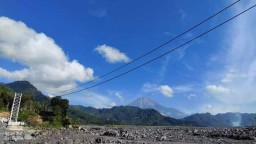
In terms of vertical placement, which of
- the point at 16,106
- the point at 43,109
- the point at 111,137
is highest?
the point at 43,109

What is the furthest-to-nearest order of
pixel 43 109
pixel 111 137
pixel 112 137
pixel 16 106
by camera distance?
pixel 43 109 → pixel 16 106 → pixel 112 137 → pixel 111 137

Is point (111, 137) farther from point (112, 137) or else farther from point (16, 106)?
point (16, 106)

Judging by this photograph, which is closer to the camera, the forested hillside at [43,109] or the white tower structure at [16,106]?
the white tower structure at [16,106]

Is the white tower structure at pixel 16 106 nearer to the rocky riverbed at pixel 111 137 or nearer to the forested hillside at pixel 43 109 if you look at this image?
the rocky riverbed at pixel 111 137

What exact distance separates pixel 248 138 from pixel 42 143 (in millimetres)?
31284

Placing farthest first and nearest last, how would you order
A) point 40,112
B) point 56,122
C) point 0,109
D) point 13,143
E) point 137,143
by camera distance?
1. point 40,112
2. point 0,109
3. point 56,122
4. point 137,143
5. point 13,143

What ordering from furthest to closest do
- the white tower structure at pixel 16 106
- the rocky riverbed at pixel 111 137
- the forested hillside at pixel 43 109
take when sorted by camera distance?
the forested hillside at pixel 43 109, the white tower structure at pixel 16 106, the rocky riverbed at pixel 111 137

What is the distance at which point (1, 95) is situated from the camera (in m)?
114

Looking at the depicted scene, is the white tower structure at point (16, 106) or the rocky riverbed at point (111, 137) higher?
the white tower structure at point (16, 106)

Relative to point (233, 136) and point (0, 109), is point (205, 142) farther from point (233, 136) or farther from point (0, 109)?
point (0, 109)

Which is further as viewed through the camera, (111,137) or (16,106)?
(16,106)

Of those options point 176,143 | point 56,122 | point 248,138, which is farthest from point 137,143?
point 56,122

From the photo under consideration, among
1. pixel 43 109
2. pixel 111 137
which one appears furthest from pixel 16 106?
pixel 43 109

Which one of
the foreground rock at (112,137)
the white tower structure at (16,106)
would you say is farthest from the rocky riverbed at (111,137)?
the white tower structure at (16,106)
